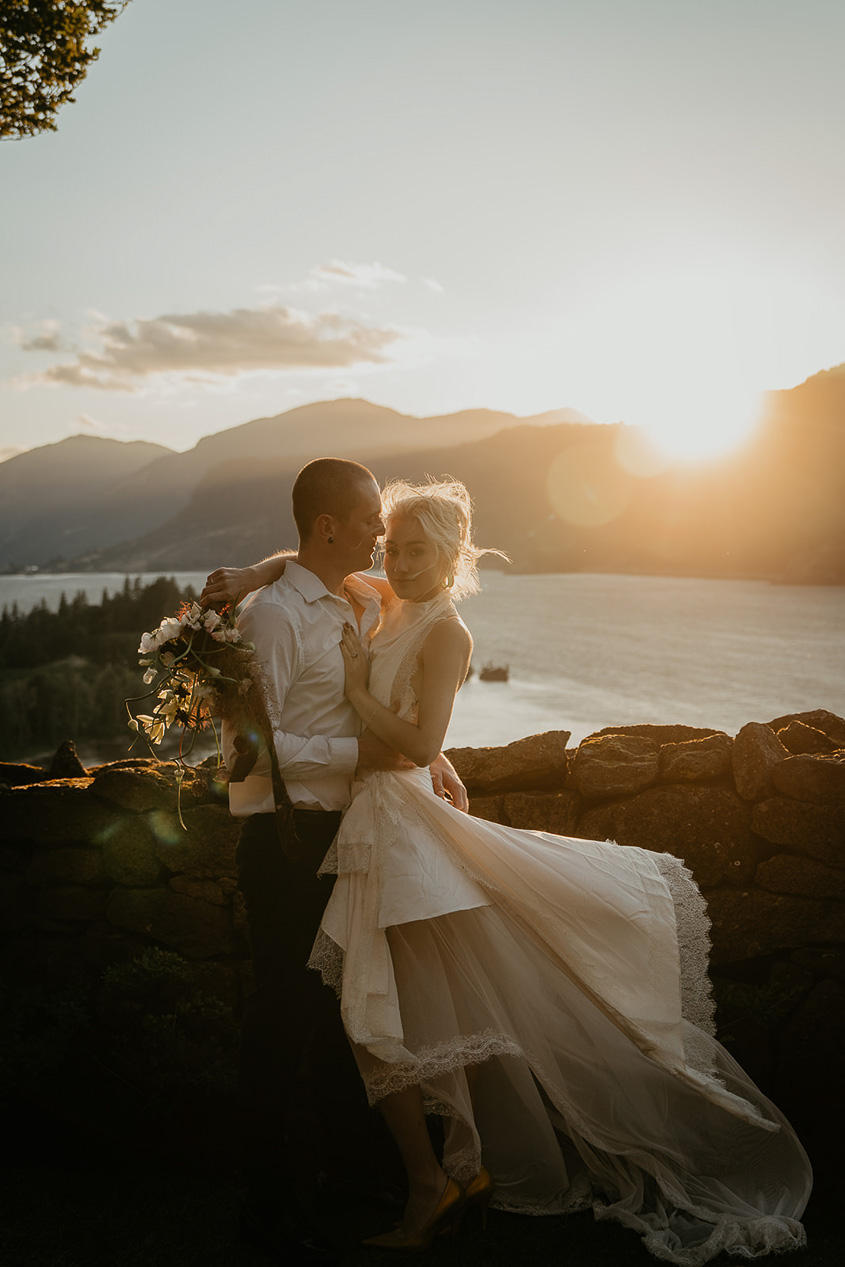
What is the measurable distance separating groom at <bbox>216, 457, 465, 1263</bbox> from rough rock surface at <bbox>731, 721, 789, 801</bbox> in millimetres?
1627

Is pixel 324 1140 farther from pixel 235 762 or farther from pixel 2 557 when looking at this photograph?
pixel 2 557

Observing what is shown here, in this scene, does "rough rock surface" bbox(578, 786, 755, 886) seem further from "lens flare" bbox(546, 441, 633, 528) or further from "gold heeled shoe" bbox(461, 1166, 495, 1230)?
"lens flare" bbox(546, 441, 633, 528)

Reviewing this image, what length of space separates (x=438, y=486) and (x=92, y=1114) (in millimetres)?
3070

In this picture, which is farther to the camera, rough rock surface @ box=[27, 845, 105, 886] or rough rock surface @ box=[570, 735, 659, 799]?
rough rock surface @ box=[27, 845, 105, 886]

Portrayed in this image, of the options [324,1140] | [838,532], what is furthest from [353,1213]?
[838,532]

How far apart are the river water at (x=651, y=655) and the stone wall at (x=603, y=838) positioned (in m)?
17.0

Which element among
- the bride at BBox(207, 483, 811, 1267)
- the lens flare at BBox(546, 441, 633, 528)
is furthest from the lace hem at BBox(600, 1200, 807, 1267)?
the lens flare at BBox(546, 441, 633, 528)

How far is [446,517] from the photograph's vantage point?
10.4 feet

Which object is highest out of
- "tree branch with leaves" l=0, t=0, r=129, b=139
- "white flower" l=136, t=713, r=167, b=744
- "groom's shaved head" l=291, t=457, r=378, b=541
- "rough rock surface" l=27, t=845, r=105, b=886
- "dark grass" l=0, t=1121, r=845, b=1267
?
"tree branch with leaves" l=0, t=0, r=129, b=139

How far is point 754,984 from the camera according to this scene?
11.9 feet

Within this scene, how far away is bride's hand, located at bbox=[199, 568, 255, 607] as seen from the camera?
113 inches

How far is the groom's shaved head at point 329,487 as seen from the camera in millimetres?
2967

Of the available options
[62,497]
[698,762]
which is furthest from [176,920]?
[62,497]

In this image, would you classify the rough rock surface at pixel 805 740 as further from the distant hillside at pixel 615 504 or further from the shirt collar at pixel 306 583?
the distant hillside at pixel 615 504
